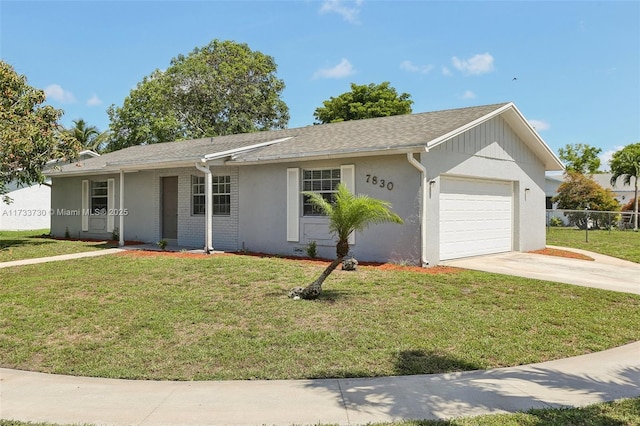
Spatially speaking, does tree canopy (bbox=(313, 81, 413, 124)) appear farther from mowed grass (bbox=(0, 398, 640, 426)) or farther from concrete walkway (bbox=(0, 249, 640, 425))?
mowed grass (bbox=(0, 398, 640, 426))

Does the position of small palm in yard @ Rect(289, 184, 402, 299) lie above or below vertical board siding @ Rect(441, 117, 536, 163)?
below

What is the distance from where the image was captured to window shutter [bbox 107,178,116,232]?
Result: 18062 mm

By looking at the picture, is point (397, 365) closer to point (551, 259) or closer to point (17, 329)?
point (17, 329)

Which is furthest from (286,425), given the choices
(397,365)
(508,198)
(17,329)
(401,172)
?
(508,198)

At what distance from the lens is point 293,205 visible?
12906 millimetres

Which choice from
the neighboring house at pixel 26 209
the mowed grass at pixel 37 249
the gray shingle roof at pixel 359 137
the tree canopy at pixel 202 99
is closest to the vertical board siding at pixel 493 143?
the gray shingle roof at pixel 359 137

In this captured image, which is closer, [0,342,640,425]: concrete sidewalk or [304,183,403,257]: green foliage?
[0,342,640,425]: concrete sidewalk

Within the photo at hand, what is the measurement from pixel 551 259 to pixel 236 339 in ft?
34.7

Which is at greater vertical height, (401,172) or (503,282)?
(401,172)

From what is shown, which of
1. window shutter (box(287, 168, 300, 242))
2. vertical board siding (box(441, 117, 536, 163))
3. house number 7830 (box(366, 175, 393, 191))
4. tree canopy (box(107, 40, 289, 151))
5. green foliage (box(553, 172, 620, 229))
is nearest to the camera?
house number 7830 (box(366, 175, 393, 191))

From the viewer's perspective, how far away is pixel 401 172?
11125mm

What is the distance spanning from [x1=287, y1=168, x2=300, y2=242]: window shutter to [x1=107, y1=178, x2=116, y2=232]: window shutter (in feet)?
28.6

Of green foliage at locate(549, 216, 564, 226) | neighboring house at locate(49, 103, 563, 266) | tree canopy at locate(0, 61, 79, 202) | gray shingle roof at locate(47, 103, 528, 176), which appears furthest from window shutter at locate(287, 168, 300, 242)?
green foliage at locate(549, 216, 564, 226)

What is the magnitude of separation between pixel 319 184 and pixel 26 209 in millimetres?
24135
